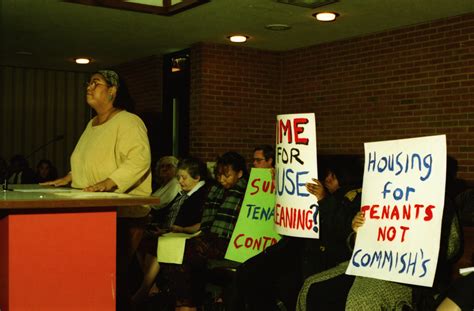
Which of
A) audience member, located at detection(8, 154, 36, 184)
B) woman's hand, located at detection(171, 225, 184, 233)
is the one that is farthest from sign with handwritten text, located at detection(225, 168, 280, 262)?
audience member, located at detection(8, 154, 36, 184)

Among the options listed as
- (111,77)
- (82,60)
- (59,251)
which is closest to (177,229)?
(111,77)

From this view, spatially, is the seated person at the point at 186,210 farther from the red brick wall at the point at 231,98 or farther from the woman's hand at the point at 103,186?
the red brick wall at the point at 231,98

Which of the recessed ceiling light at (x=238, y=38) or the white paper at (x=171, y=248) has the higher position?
the recessed ceiling light at (x=238, y=38)

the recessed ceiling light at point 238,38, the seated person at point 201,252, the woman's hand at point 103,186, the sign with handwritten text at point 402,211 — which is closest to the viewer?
the sign with handwritten text at point 402,211

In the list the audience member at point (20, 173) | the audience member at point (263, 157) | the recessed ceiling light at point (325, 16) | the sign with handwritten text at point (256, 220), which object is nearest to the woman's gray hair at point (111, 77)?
the sign with handwritten text at point (256, 220)

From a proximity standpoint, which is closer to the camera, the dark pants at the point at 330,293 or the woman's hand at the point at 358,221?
the woman's hand at the point at 358,221

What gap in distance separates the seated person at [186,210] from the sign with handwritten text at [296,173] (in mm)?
1316

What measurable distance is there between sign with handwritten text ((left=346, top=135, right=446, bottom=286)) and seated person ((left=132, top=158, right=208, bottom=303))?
1.92 metres

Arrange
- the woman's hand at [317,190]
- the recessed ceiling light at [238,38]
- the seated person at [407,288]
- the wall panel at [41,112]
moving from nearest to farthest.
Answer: the seated person at [407,288] → the woman's hand at [317,190] → the recessed ceiling light at [238,38] → the wall panel at [41,112]

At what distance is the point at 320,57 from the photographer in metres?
8.13

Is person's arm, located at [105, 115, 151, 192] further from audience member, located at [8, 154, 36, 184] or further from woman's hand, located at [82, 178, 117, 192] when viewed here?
audience member, located at [8, 154, 36, 184]

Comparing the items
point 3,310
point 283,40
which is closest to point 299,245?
point 3,310

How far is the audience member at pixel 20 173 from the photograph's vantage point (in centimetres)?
866

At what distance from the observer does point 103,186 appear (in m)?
3.39
